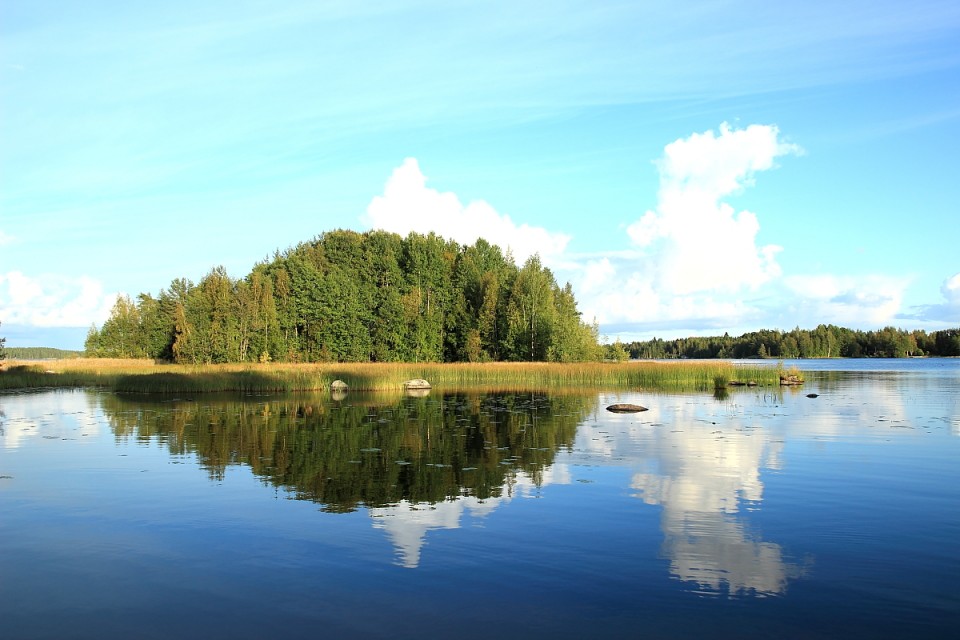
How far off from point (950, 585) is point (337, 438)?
16.1 m

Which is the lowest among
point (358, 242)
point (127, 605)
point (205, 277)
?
point (127, 605)

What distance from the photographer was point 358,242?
250 ft

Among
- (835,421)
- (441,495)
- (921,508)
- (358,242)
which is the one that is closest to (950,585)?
(921,508)

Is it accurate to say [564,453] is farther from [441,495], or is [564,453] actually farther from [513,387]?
[513,387]

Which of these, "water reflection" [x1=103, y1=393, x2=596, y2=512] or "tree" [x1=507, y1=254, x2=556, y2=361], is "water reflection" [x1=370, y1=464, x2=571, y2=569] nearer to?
"water reflection" [x1=103, y1=393, x2=596, y2=512]

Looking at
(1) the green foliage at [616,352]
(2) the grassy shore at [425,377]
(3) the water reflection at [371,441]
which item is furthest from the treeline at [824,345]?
(3) the water reflection at [371,441]

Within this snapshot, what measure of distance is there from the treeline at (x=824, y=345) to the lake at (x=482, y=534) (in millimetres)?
117827

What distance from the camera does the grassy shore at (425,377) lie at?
150ft

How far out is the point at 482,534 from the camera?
396 inches

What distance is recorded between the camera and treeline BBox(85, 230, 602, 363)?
59.7m

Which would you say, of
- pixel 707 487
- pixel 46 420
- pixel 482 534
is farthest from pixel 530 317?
pixel 482 534

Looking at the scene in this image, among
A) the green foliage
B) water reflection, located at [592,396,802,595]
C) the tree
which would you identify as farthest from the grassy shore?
water reflection, located at [592,396,802,595]

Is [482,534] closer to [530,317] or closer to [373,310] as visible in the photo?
[530,317]

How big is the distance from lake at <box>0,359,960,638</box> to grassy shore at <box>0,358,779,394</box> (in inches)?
971
